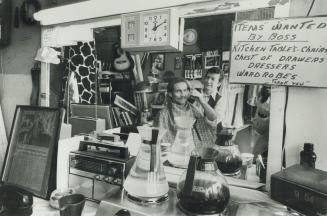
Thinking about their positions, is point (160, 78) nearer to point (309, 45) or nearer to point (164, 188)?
point (164, 188)

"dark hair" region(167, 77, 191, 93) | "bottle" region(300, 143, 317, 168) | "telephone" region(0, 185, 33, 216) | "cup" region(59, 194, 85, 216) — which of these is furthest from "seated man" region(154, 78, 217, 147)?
"telephone" region(0, 185, 33, 216)

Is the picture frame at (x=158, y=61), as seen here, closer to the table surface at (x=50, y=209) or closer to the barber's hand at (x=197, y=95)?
the barber's hand at (x=197, y=95)

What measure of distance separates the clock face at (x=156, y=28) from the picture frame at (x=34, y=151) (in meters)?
0.57

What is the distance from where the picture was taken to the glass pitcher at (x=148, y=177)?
1059mm

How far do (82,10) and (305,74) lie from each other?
3.81ft

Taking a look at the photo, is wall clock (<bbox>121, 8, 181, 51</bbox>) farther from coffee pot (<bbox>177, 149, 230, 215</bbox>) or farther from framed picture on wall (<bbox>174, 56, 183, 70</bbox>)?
coffee pot (<bbox>177, 149, 230, 215</bbox>)

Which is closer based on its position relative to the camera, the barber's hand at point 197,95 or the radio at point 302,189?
the radio at point 302,189

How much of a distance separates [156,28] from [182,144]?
0.55m

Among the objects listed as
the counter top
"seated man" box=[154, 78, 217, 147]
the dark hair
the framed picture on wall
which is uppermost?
the framed picture on wall

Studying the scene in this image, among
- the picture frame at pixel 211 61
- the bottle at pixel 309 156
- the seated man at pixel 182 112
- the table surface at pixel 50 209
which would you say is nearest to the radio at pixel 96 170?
the table surface at pixel 50 209

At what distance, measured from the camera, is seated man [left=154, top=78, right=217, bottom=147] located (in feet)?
4.40

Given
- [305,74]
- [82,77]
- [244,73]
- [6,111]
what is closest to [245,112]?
[244,73]

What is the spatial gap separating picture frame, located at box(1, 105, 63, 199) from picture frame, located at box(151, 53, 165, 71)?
1.69 feet

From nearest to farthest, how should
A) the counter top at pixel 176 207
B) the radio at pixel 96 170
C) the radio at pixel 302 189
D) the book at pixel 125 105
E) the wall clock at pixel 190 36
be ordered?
1. the radio at pixel 302 189
2. the counter top at pixel 176 207
3. the radio at pixel 96 170
4. the wall clock at pixel 190 36
5. the book at pixel 125 105
